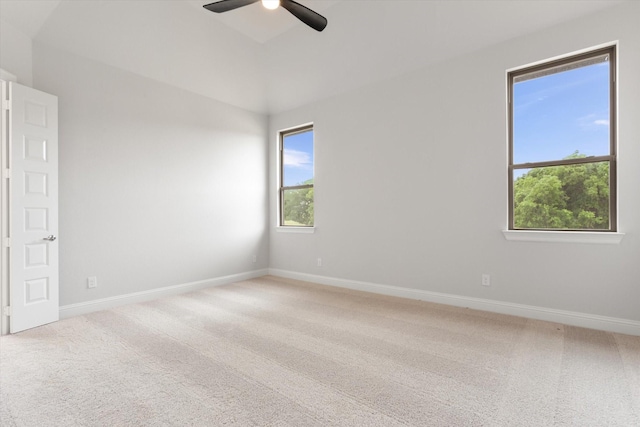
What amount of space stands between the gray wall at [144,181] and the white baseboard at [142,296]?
0.06 m

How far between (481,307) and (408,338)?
1.29 m

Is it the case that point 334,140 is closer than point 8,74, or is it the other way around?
point 8,74

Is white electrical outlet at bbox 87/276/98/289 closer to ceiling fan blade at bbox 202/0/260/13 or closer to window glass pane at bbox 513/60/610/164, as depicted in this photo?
ceiling fan blade at bbox 202/0/260/13

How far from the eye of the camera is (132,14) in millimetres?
3383

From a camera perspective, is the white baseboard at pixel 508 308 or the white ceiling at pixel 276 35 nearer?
the white baseboard at pixel 508 308

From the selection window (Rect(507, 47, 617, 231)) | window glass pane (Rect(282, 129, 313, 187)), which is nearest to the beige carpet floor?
window (Rect(507, 47, 617, 231))

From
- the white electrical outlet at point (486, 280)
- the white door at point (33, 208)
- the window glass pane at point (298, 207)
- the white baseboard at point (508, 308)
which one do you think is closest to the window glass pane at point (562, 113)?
the white electrical outlet at point (486, 280)

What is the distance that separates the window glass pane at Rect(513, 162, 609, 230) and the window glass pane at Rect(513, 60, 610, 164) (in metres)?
0.15

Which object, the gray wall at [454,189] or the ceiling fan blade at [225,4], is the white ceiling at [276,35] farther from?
the ceiling fan blade at [225,4]

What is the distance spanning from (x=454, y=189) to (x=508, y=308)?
1.43 meters

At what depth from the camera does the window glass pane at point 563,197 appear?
9.91ft

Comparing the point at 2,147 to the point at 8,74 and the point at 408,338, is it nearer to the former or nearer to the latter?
the point at 8,74

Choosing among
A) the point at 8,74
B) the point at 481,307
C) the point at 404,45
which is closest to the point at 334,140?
the point at 404,45

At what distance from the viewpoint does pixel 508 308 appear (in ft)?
11.2
